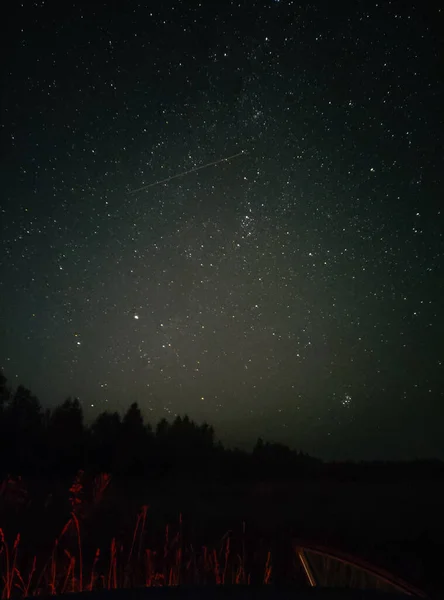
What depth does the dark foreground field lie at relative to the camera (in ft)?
14.3

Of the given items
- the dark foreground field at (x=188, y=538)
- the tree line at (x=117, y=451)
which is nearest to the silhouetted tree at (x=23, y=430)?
the tree line at (x=117, y=451)

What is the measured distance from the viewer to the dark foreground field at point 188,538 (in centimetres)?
436

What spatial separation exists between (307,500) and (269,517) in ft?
18.6

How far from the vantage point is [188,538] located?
353 inches

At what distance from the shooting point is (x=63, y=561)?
651 centimetres

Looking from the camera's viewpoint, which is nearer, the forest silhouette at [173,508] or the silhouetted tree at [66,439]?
the forest silhouette at [173,508]

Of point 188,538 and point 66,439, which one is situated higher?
point 66,439

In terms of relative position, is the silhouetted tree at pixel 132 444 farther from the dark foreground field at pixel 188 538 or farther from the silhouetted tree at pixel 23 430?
the dark foreground field at pixel 188 538

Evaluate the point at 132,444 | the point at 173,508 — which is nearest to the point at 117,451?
the point at 132,444

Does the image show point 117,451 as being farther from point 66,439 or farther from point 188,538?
point 188,538

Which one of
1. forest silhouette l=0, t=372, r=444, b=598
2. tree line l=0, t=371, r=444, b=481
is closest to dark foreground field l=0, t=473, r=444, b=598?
forest silhouette l=0, t=372, r=444, b=598

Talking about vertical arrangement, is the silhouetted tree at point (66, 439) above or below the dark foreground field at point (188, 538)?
above

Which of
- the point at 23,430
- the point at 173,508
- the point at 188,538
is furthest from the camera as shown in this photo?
the point at 23,430

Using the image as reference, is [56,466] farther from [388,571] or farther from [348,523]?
[388,571]
